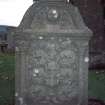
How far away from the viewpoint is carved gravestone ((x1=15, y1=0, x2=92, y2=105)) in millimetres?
6621

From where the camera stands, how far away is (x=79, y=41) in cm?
666

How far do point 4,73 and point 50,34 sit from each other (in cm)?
523

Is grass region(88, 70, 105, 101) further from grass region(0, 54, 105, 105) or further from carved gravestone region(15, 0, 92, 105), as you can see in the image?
carved gravestone region(15, 0, 92, 105)

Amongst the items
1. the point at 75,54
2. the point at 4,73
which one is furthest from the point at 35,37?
the point at 4,73

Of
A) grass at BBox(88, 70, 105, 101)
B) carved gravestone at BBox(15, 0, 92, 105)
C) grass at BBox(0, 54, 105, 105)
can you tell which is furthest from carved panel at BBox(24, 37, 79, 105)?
grass at BBox(88, 70, 105, 101)

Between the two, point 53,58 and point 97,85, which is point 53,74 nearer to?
point 53,58

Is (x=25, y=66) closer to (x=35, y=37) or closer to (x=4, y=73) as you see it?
(x=35, y=37)

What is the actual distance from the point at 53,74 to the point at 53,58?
0.28m

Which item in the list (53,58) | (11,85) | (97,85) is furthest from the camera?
(97,85)

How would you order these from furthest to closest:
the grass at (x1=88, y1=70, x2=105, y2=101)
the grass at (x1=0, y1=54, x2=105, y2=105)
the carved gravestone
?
the grass at (x1=88, y1=70, x2=105, y2=101) → the grass at (x1=0, y1=54, x2=105, y2=105) → the carved gravestone

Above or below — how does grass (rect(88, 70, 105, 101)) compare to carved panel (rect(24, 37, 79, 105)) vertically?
below

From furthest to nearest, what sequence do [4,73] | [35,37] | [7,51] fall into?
[7,51] → [4,73] → [35,37]

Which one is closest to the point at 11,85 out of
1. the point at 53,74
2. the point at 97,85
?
the point at 97,85

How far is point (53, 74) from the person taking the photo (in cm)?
670
